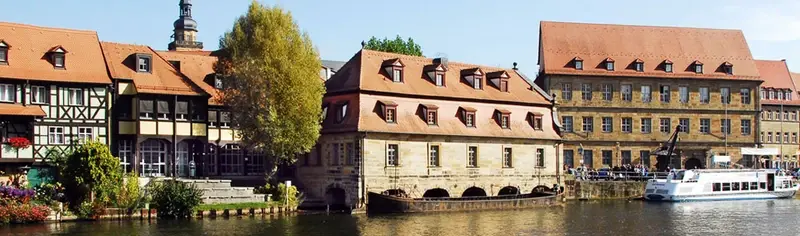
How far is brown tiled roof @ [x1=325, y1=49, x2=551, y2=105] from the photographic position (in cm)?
6091

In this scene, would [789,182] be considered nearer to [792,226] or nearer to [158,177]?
[792,226]

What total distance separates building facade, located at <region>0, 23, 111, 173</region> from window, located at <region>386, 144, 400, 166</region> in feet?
50.3

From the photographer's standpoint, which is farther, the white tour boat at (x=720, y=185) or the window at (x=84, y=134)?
the white tour boat at (x=720, y=185)

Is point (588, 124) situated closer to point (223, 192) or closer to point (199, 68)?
point (199, 68)

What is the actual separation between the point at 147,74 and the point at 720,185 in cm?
3948

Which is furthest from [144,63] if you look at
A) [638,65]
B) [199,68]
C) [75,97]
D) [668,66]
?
[668,66]

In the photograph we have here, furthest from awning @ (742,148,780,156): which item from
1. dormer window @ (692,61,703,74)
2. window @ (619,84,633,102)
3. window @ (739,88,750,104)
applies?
window @ (619,84,633,102)

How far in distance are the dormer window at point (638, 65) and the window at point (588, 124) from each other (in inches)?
213

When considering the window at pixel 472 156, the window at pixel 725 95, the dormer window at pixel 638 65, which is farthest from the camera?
the window at pixel 725 95

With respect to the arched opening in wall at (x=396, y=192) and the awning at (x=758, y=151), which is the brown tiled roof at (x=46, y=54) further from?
the awning at (x=758, y=151)

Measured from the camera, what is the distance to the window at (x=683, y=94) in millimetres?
83812

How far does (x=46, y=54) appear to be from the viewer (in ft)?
182

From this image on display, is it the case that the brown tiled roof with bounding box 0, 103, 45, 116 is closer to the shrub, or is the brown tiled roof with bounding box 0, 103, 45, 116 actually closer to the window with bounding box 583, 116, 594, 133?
the shrub

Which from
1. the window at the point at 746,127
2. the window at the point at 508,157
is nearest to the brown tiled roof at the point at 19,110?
the window at the point at 508,157
